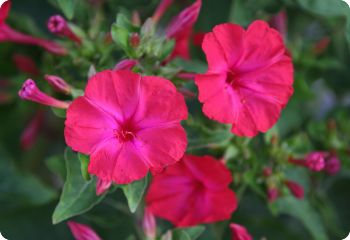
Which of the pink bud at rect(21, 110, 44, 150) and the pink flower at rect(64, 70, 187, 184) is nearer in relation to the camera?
the pink flower at rect(64, 70, 187, 184)

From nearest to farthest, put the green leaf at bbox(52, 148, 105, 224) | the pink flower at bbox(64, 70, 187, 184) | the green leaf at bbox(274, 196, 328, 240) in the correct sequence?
the pink flower at bbox(64, 70, 187, 184)
the green leaf at bbox(52, 148, 105, 224)
the green leaf at bbox(274, 196, 328, 240)

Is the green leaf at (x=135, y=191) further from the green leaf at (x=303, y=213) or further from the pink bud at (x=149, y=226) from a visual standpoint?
the green leaf at (x=303, y=213)

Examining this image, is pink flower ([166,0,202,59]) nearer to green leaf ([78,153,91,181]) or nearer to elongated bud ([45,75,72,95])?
elongated bud ([45,75,72,95])

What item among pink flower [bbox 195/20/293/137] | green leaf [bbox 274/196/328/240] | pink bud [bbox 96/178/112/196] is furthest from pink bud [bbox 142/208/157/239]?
green leaf [bbox 274/196/328/240]

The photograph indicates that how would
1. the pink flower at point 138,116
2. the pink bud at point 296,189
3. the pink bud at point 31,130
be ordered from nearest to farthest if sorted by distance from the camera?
the pink flower at point 138,116, the pink bud at point 296,189, the pink bud at point 31,130

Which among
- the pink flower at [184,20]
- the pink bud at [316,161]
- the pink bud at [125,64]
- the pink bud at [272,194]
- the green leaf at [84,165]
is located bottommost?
the pink bud at [272,194]

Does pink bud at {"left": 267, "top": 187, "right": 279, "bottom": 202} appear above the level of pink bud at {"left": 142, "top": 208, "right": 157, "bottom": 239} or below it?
below

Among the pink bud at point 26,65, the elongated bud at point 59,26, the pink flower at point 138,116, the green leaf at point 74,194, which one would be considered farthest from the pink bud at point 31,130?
the pink flower at point 138,116
